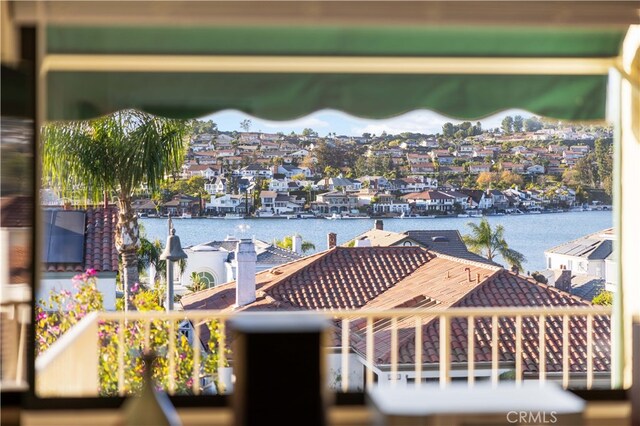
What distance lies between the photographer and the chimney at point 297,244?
9661 mm

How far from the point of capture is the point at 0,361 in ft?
8.30

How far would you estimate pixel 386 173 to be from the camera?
360 inches

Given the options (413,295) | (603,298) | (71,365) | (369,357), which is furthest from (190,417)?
(413,295)

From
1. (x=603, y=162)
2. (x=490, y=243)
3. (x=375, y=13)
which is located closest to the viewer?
(x=375, y=13)

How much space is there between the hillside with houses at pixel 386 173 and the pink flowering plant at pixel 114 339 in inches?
101

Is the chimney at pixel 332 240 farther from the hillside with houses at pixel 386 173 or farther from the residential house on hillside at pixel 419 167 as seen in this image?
the residential house on hillside at pixel 419 167

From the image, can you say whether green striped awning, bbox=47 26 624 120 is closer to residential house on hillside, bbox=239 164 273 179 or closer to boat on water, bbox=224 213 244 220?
residential house on hillside, bbox=239 164 273 179

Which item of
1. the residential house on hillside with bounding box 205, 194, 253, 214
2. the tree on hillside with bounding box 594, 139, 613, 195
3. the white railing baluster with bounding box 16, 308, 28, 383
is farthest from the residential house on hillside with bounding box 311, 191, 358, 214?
the white railing baluster with bounding box 16, 308, 28, 383

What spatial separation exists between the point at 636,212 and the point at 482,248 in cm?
640

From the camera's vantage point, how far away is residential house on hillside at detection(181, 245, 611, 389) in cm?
871

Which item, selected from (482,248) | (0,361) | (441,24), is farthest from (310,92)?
(482,248)

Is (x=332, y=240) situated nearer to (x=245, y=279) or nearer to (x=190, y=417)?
(x=245, y=279)

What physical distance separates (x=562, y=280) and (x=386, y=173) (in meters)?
2.34

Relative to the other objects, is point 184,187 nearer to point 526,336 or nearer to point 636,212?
point 526,336
